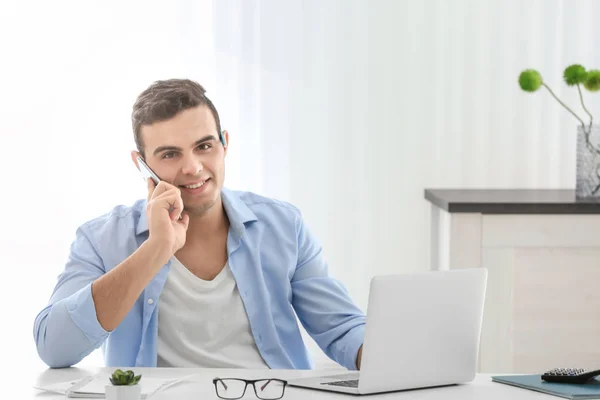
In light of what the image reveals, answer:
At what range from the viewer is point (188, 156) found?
221cm

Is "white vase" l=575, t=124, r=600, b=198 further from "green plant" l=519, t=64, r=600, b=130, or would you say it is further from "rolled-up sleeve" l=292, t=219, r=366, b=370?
"rolled-up sleeve" l=292, t=219, r=366, b=370

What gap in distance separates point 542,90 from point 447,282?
226cm

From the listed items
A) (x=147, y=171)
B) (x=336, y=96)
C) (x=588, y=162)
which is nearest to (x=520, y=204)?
(x=588, y=162)

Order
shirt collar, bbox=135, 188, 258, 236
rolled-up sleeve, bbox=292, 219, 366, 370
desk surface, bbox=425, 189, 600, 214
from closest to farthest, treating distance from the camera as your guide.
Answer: rolled-up sleeve, bbox=292, 219, 366, 370
shirt collar, bbox=135, 188, 258, 236
desk surface, bbox=425, 189, 600, 214

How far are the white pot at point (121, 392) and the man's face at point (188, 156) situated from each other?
784 millimetres

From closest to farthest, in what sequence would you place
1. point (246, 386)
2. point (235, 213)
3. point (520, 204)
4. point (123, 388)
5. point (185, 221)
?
point (123, 388), point (246, 386), point (185, 221), point (235, 213), point (520, 204)

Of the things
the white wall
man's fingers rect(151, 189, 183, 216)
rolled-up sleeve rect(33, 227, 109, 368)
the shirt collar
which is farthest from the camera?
the white wall

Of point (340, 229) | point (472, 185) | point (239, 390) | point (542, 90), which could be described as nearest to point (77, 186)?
point (340, 229)

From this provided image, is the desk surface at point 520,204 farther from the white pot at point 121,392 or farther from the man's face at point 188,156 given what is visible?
the white pot at point 121,392

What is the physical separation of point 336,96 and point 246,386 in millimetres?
2248

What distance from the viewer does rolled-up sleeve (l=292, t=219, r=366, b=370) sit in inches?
85.3

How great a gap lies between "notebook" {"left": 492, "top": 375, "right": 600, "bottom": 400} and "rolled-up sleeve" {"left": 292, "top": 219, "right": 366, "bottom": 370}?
1.38ft

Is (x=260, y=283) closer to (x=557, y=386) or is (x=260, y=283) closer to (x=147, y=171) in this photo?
(x=147, y=171)

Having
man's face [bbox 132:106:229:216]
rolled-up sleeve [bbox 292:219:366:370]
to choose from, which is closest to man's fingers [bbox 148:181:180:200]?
man's face [bbox 132:106:229:216]
